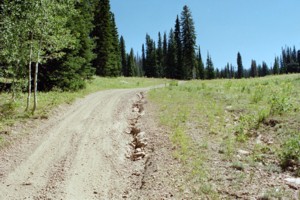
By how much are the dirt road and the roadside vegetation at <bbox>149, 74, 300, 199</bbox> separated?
208cm

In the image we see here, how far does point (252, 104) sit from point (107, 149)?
793cm

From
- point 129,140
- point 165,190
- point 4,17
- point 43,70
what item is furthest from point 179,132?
point 43,70

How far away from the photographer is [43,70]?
21719 millimetres

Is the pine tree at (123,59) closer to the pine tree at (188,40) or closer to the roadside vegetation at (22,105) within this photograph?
the pine tree at (188,40)

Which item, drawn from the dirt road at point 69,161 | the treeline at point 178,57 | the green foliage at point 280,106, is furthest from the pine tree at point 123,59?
the green foliage at point 280,106

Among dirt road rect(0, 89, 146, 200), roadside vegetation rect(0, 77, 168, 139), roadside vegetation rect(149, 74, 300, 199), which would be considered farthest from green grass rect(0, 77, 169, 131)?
roadside vegetation rect(149, 74, 300, 199)

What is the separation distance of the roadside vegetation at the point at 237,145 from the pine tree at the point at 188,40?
4545 centimetres

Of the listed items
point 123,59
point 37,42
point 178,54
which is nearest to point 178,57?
point 178,54

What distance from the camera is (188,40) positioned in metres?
60.5

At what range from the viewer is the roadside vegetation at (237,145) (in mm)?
7031

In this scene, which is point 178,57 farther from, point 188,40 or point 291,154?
point 291,154

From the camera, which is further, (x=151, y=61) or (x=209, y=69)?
(x=209, y=69)

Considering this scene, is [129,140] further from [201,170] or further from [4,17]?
[4,17]

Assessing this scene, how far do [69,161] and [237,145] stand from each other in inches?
226
